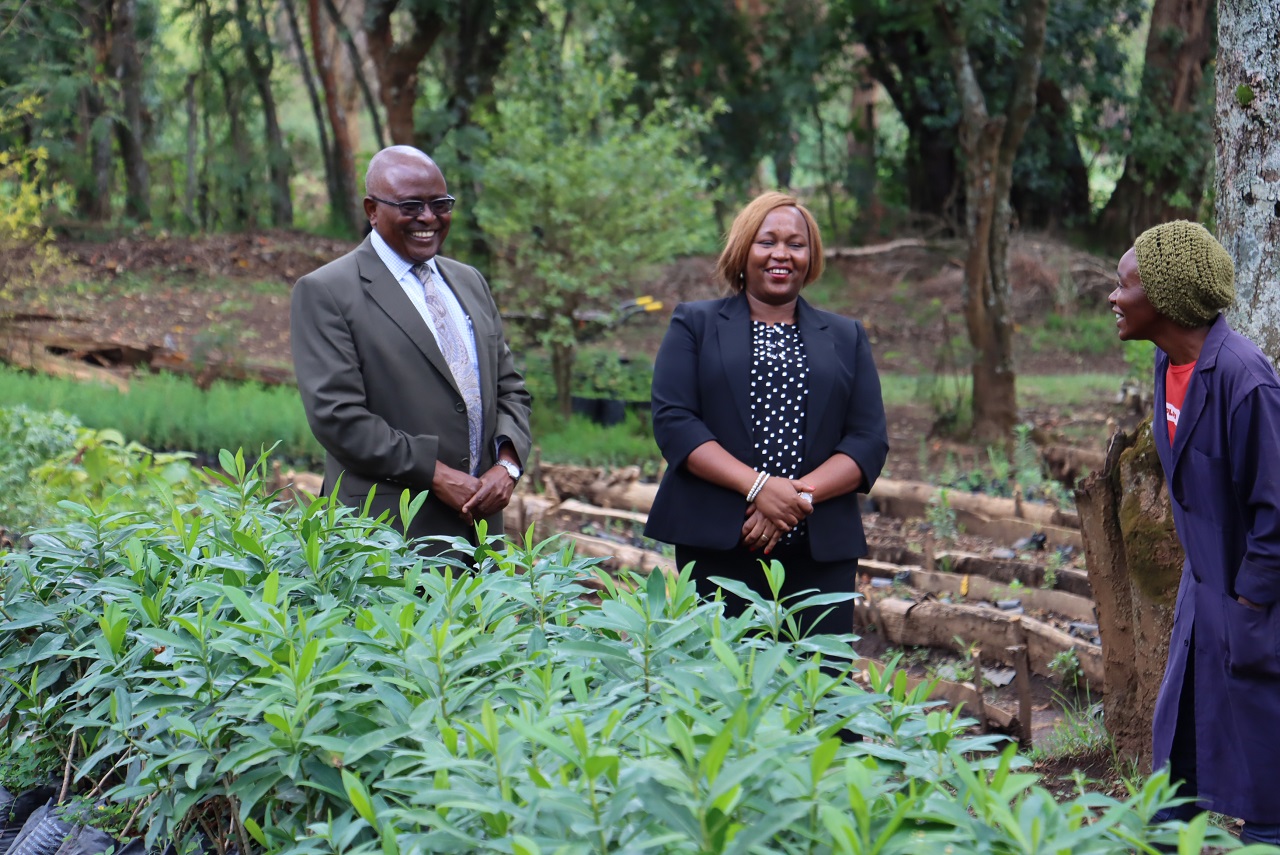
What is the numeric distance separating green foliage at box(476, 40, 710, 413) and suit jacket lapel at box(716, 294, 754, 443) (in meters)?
6.83

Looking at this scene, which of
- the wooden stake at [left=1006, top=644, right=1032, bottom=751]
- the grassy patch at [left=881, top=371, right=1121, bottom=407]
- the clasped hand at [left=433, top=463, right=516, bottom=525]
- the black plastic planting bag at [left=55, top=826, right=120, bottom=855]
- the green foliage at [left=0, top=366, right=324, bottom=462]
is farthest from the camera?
the grassy patch at [left=881, top=371, right=1121, bottom=407]

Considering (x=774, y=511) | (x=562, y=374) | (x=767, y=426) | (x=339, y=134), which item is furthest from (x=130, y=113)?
(x=774, y=511)

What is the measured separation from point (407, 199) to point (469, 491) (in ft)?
3.10

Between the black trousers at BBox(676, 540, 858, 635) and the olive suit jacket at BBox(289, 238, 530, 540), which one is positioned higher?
the olive suit jacket at BBox(289, 238, 530, 540)

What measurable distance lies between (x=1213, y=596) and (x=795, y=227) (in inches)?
66.8

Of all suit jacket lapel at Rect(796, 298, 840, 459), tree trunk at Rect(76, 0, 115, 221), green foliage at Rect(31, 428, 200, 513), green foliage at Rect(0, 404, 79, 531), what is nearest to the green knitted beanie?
suit jacket lapel at Rect(796, 298, 840, 459)

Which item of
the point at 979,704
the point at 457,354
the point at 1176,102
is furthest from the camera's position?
the point at 1176,102

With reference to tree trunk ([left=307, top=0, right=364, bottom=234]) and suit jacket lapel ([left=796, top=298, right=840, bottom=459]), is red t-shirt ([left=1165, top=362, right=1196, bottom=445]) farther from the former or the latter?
tree trunk ([left=307, top=0, right=364, bottom=234])

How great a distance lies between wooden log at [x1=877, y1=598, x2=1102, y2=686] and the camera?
16.6 ft

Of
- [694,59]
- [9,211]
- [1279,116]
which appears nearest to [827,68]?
[694,59]

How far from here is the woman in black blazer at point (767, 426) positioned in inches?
153

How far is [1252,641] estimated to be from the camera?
2.93m

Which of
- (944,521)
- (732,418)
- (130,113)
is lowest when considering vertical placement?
(944,521)

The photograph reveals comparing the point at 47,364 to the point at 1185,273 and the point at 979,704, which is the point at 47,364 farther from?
the point at 1185,273
